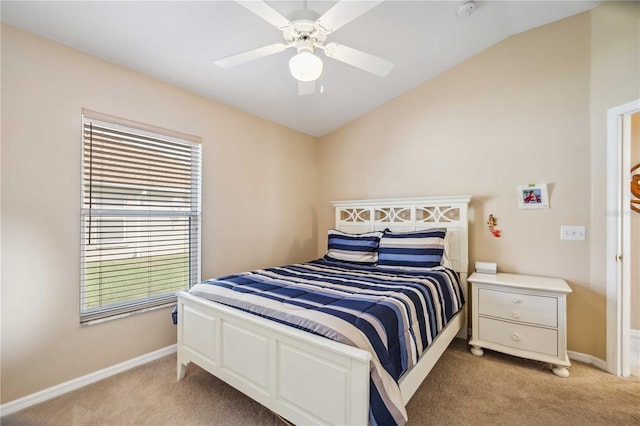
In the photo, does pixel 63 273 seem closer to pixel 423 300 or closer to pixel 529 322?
pixel 423 300

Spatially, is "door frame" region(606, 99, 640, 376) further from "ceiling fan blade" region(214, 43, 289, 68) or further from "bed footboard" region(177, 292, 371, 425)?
"ceiling fan blade" region(214, 43, 289, 68)

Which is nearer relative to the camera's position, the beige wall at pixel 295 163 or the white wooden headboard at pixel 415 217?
the beige wall at pixel 295 163

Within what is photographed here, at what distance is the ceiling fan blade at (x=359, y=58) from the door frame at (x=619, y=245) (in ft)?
6.42

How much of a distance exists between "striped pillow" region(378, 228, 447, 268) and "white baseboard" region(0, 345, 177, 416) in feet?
7.20

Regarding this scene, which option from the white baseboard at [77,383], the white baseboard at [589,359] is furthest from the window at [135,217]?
the white baseboard at [589,359]

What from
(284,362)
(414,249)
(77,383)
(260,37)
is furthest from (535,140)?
(77,383)

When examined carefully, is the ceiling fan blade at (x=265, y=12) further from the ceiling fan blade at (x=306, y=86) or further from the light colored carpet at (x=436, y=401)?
the light colored carpet at (x=436, y=401)

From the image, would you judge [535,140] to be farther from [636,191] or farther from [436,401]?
[436,401]

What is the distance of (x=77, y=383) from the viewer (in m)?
2.07

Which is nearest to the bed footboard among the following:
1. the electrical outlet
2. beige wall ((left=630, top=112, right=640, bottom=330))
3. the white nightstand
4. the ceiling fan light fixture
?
the ceiling fan light fixture

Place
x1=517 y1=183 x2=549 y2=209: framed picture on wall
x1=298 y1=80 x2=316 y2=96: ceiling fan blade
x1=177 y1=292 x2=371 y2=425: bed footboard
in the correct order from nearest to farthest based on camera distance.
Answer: x1=177 y1=292 x2=371 y2=425: bed footboard → x1=298 y1=80 x2=316 y2=96: ceiling fan blade → x1=517 y1=183 x2=549 y2=209: framed picture on wall

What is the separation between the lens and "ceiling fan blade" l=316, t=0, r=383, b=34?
1373 mm

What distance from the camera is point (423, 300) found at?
1955mm

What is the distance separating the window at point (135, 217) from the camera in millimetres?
2193
